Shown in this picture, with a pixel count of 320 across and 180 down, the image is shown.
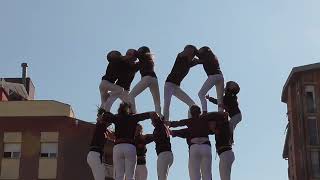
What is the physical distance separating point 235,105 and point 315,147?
4666cm

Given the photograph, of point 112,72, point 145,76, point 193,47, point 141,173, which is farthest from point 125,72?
point 141,173

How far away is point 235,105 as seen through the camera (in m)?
18.4

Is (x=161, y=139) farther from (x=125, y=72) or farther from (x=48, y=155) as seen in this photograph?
(x=48, y=155)

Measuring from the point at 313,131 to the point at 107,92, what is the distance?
47889 mm

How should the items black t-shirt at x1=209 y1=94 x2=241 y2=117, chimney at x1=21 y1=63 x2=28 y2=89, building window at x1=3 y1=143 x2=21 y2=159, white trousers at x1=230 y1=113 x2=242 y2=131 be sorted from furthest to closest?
1. chimney at x1=21 y1=63 x2=28 y2=89
2. building window at x1=3 y1=143 x2=21 y2=159
3. black t-shirt at x1=209 y1=94 x2=241 y2=117
4. white trousers at x1=230 y1=113 x2=242 y2=131

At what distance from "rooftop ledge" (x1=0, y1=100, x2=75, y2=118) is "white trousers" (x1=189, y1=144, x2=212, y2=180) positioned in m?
34.6

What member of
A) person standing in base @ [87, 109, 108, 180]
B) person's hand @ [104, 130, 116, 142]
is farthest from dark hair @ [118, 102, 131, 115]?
person's hand @ [104, 130, 116, 142]

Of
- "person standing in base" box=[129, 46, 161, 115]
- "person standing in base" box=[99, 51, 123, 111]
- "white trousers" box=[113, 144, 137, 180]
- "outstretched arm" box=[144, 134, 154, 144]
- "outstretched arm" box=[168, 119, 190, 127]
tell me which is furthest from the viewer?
"person standing in base" box=[129, 46, 161, 115]

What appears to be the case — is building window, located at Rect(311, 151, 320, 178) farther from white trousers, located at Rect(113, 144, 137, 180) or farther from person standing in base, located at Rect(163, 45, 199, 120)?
white trousers, located at Rect(113, 144, 137, 180)

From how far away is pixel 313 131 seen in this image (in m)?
64.1

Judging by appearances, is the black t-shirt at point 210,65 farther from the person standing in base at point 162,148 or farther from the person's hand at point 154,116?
the person's hand at point 154,116

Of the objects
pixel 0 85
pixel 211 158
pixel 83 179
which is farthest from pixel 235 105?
pixel 0 85

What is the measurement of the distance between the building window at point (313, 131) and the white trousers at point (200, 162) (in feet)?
158

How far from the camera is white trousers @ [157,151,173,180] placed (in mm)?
17297
